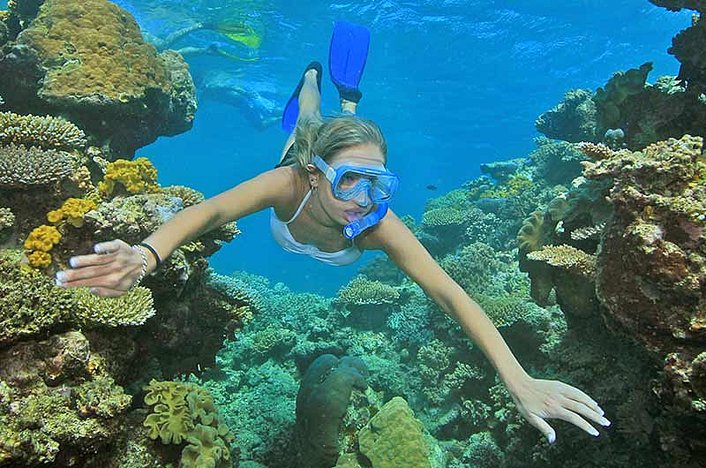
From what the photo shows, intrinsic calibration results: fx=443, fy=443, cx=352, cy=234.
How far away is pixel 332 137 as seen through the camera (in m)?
3.99

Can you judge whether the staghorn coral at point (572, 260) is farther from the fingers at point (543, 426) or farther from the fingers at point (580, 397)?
the fingers at point (543, 426)

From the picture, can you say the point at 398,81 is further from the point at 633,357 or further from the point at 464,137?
the point at 633,357

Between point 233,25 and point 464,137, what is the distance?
149ft

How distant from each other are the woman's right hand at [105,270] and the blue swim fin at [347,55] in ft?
18.4

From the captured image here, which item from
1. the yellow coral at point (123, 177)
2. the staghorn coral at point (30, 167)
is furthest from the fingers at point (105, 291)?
the yellow coral at point (123, 177)

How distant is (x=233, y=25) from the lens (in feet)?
84.2

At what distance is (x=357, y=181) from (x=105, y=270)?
6.86ft

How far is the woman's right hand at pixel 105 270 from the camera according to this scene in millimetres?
2594

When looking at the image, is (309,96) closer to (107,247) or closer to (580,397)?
(107,247)

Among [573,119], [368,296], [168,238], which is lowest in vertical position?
[168,238]

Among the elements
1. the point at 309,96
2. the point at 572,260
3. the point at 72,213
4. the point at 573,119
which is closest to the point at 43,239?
the point at 72,213

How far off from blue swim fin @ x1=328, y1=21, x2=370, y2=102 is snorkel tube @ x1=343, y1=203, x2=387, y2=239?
4174 mm

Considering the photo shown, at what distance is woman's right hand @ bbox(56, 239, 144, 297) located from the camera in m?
2.59

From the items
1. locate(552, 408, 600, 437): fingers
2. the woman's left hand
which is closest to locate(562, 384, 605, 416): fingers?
the woman's left hand
